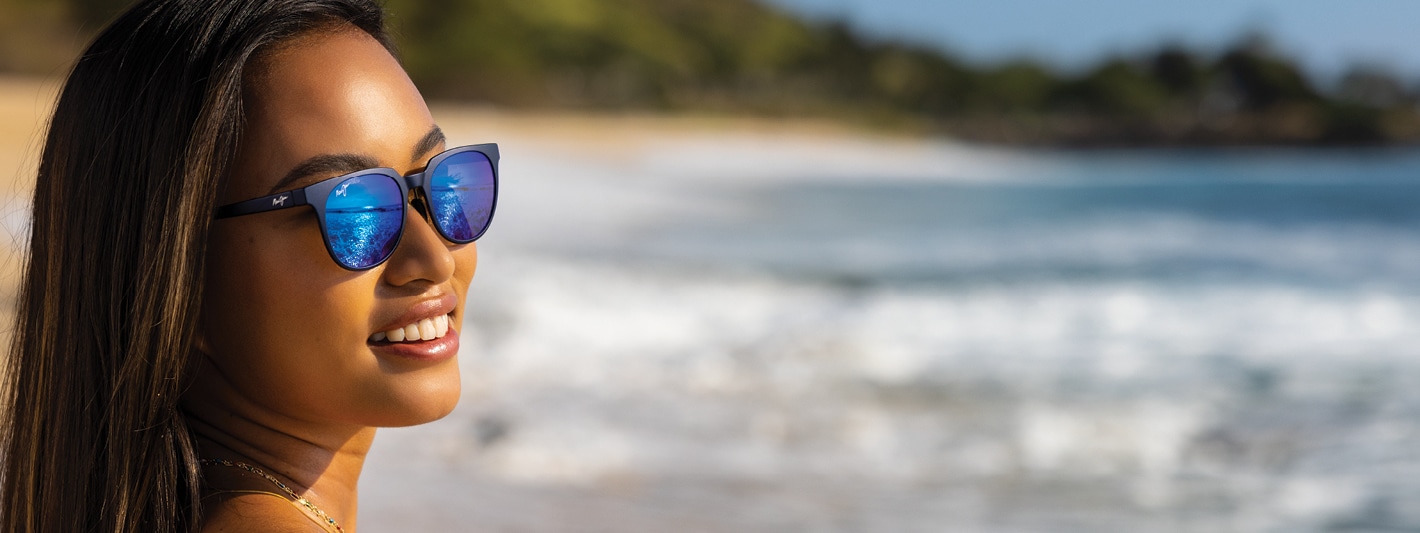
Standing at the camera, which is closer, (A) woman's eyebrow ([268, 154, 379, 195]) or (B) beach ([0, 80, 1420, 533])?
(A) woman's eyebrow ([268, 154, 379, 195])

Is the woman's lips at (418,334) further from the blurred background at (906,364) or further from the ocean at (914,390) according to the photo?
the ocean at (914,390)

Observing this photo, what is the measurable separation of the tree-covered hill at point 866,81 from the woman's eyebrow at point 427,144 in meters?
58.9

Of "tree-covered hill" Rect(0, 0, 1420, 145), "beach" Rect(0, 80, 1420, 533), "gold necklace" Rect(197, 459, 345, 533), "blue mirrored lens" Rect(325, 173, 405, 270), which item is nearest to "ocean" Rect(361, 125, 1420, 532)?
"beach" Rect(0, 80, 1420, 533)

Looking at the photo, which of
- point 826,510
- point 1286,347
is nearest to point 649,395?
point 826,510

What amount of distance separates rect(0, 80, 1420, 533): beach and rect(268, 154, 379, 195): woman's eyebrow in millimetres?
585

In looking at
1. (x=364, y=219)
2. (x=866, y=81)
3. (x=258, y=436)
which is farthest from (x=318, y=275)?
(x=866, y=81)

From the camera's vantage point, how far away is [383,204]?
114cm

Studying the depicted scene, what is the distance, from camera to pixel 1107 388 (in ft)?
22.0

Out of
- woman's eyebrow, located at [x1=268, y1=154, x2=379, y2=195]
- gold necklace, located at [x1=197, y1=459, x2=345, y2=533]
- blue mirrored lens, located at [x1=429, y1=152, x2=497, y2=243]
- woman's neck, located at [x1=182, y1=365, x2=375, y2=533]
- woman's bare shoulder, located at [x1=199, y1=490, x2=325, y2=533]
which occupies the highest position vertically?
blue mirrored lens, located at [x1=429, y1=152, x2=497, y2=243]

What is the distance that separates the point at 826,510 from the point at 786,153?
131 feet

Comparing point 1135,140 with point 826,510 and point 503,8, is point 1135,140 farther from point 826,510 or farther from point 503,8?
point 826,510

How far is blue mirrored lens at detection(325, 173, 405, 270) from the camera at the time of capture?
1.08 m

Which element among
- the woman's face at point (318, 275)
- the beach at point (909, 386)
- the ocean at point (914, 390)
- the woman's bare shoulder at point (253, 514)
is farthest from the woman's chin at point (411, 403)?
the ocean at point (914, 390)

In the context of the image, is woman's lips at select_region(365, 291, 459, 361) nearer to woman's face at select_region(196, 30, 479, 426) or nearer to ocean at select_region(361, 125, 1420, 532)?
woman's face at select_region(196, 30, 479, 426)
